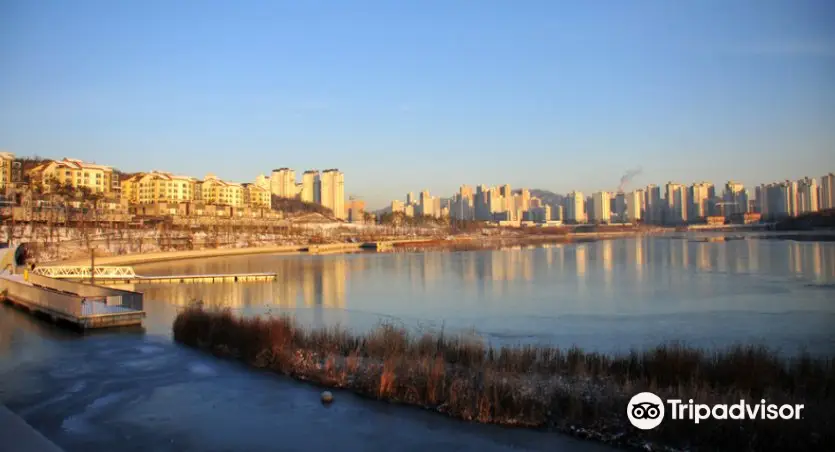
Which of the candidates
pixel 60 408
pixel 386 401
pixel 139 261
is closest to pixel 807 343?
pixel 386 401

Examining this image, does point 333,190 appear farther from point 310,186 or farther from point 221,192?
point 221,192

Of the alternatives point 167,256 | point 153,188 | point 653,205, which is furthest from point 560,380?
point 653,205

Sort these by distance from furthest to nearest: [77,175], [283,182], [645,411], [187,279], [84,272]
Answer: [283,182] → [77,175] → [187,279] → [84,272] → [645,411]

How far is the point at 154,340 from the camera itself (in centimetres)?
1080

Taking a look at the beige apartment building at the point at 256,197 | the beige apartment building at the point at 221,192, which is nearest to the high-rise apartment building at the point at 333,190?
the beige apartment building at the point at 256,197

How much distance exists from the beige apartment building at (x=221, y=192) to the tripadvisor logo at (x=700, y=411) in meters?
95.3

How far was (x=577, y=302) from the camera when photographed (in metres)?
17.5

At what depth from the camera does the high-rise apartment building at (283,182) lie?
506 feet

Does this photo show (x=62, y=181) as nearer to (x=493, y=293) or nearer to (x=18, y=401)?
(x=493, y=293)

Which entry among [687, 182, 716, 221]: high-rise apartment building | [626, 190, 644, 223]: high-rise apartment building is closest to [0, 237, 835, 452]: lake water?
[687, 182, 716, 221]: high-rise apartment building

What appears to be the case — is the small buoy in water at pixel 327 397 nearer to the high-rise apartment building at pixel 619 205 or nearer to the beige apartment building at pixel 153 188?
the beige apartment building at pixel 153 188

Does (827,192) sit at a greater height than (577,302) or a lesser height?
greater

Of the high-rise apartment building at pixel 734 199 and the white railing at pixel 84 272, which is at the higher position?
the high-rise apartment building at pixel 734 199

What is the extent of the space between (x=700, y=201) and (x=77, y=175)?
13527 cm
